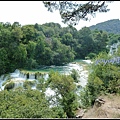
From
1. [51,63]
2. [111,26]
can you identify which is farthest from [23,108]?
[111,26]

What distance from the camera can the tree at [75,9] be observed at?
3.12 m

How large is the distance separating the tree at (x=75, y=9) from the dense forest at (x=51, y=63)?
3.71 feet

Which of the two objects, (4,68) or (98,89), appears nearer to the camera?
(98,89)

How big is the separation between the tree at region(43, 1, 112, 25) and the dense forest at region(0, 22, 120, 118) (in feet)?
3.71

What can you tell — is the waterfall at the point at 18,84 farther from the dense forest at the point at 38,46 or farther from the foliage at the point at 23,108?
the foliage at the point at 23,108

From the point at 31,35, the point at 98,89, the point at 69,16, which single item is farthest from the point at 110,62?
the point at 31,35

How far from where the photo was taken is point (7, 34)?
17.8m

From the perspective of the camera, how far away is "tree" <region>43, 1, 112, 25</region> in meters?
3.12

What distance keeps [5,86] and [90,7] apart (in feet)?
31.9

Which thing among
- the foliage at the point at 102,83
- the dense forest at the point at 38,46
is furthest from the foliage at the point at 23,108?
the dense forest at the point at 38,46

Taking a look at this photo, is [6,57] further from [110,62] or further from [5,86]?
[110,62]

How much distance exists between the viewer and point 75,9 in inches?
130

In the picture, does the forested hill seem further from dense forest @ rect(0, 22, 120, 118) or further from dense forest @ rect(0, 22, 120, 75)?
dense forest @ rect(0, 22, 120, 75)

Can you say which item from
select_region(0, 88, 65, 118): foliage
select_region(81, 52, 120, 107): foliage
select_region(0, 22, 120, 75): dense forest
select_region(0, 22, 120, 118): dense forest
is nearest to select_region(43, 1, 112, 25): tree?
select_region(0, 22, 120, 118): dense forest
